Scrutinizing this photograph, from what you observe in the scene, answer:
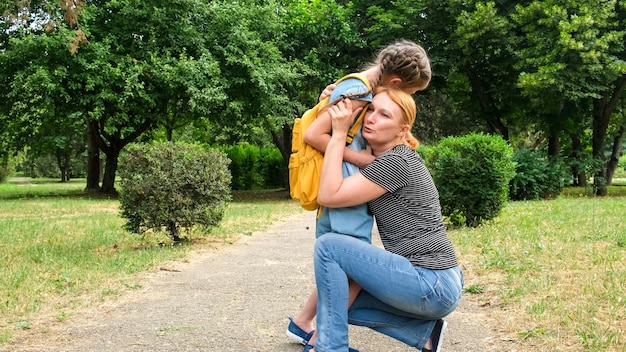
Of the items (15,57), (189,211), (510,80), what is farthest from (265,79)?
(189,211)

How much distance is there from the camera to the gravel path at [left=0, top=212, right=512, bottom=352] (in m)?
3.90

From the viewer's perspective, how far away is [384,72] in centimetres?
307

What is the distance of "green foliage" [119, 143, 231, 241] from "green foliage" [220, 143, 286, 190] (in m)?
22.9

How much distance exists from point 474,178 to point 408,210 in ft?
23.5

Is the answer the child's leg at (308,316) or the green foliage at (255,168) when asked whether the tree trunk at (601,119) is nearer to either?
the green foliage at (255,168)

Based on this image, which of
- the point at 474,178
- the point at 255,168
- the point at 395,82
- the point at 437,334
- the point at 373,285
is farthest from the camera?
the point at 255,168

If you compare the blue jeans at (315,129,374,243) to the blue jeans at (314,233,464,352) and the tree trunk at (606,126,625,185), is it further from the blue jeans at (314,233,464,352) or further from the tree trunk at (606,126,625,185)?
the tree trunk at (606,126,625,185)

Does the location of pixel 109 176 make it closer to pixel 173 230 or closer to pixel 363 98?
pixel 173 230

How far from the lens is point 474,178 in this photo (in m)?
9.81

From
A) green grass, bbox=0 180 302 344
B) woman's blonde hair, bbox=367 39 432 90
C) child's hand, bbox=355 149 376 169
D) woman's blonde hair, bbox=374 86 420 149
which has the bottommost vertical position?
green grass, bbox=0 180 302 344

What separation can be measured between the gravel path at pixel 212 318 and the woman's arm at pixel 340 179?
1.29 metres

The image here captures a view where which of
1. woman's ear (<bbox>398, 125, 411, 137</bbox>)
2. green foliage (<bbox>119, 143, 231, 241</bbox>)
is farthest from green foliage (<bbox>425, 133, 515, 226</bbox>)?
woman's ear (<bbox>398, 125, 411, 137</bbox>)

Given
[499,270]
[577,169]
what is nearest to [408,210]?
[499,270]

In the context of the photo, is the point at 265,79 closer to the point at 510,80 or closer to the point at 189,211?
the point at 510,80
